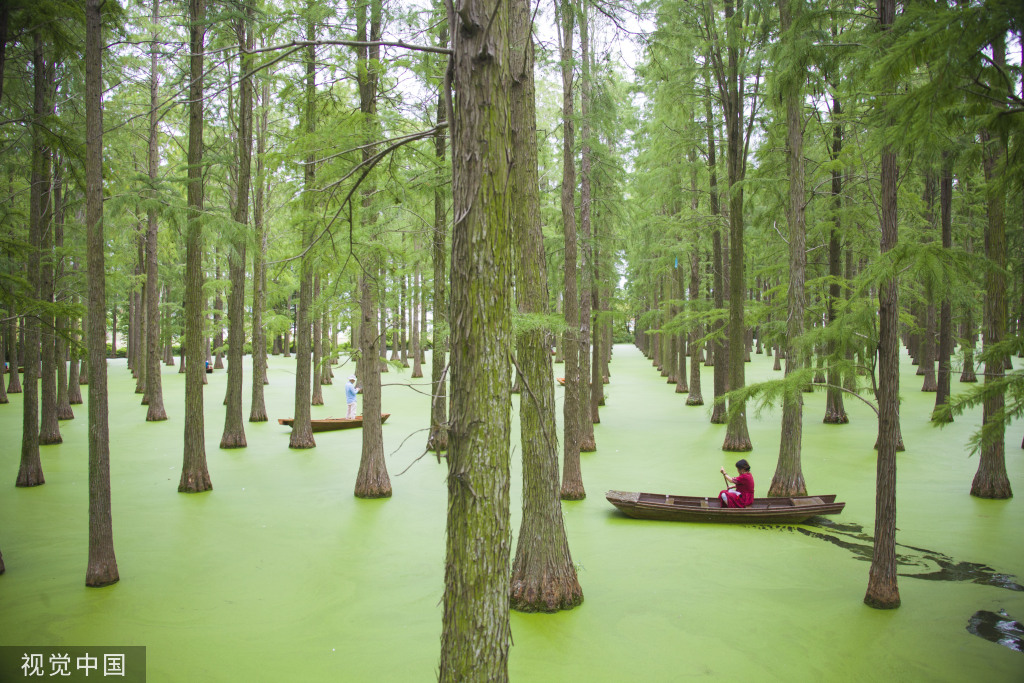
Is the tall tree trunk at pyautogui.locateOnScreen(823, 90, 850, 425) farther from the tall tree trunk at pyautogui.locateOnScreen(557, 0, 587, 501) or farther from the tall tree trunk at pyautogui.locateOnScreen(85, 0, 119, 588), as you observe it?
the tall tree trunk at pyautogui.locateOnScreen(85, 0, 119, 588)

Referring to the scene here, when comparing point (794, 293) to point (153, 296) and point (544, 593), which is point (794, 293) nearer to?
point (544, 593)

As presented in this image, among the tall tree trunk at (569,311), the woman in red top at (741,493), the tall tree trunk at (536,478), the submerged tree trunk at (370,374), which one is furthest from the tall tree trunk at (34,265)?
the woman in red top at (741,493)

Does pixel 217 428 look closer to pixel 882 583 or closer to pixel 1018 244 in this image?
pixel 882 583

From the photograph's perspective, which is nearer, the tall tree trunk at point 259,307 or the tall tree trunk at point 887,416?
the tall tree trunk at point 887,416

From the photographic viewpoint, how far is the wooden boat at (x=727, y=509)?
8.81 metres

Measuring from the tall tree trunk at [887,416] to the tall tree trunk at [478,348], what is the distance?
4787mm

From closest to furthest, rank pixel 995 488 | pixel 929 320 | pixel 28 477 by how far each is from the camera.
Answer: pixel 995 488 < pixel 28 477 < pixel 929 320

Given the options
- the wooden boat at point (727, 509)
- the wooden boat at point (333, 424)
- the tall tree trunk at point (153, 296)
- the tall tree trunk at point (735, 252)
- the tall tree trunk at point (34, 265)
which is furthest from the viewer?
the tall tree trunk at point (153, 296)

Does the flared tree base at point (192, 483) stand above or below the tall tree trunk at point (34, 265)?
below

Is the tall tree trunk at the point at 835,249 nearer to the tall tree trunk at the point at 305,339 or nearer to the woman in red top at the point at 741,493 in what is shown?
the woman in red top at the point at 741,493

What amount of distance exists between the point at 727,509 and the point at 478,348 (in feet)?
22.9

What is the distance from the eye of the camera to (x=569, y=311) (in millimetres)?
10500

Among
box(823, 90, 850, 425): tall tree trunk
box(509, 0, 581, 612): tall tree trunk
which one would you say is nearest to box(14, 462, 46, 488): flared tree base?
box(509, 0, 581, 612): tall tree trunk

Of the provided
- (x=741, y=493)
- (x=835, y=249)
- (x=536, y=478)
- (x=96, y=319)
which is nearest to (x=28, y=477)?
(x=96, y=319)
